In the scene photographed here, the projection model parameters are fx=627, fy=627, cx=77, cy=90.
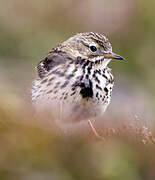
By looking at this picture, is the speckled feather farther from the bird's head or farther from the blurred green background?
the blurred green background

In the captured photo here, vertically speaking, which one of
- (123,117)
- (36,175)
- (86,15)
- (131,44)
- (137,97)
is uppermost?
(86,15)

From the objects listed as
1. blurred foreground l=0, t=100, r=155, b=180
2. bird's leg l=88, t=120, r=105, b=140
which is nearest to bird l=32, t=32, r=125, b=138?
bird's leg l=88, t=120, r=105, b=140

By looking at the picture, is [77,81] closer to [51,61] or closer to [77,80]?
A: [77,80]

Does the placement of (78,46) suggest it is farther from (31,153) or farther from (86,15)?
(86,15)

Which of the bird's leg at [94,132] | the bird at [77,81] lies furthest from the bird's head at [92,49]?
the bird's leg at [94,132]

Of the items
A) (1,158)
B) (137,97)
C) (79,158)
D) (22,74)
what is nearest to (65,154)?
(79,158)

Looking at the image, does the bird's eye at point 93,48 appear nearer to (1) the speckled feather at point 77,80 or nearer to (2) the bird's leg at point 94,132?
(1) the speckled feather at point 77,80
